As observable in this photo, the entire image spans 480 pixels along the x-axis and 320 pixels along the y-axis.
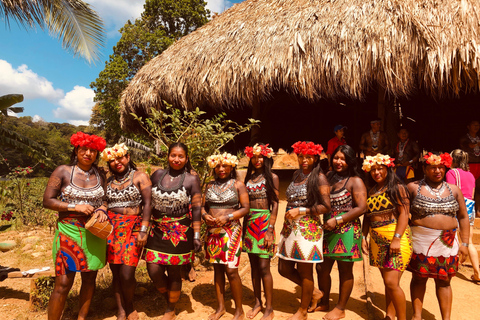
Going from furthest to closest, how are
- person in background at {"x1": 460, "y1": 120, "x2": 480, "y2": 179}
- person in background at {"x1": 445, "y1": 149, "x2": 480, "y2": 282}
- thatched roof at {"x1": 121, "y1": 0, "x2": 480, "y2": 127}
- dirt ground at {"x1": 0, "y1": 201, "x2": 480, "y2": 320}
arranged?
person in background at {"x1": 460, "y1": 120, "x2": 480, "y2": 179} < thatched roof at {"x1": 121, "y1": 0, "x2": 480, "y2": 127} < person in background at {"x1": 445, "y1": 149, "x2": 480, "y2": 282} < dirt ground at {"x1": 0, "y1": 201, "x2": 480, "y2": 320}

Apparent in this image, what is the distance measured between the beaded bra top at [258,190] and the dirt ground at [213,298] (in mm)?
1134

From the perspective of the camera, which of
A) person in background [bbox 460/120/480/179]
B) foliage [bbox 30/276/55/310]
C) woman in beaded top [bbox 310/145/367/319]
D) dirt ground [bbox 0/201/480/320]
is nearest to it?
woman in beaded top [bbox 310/145/367/319]

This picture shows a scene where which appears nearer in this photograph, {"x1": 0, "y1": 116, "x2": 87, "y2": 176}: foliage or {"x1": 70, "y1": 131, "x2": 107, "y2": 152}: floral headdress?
{"x1": 70, "y1": 131, "x2": 107, "y2": 152}: floral headdress

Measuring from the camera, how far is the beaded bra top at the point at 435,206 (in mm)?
2490

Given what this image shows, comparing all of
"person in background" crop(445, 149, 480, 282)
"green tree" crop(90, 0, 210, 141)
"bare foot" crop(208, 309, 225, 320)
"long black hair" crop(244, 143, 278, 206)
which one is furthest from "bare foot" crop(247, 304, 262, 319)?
"green tree" crop(90, 0, 210, 141)

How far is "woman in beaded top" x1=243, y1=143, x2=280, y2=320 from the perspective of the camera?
281cm

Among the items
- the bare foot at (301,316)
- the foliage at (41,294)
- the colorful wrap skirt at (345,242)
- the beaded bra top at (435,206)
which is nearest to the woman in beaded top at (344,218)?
the colorful wrap skirt at (345,242)

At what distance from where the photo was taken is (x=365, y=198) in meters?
2.62

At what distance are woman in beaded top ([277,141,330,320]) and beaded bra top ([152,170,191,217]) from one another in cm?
92

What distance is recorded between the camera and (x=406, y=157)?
535 centimetres

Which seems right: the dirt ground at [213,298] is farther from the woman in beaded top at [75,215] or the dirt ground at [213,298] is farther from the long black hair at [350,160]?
the long black hair at [350,160]

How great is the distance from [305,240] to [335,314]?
0.77 m

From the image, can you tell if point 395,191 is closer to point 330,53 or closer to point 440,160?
point 440,160

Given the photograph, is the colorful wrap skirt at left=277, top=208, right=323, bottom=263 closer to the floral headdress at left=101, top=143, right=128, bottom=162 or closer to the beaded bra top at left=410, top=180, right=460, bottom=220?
the beaded bra top at left=410, top=180, right=460, bottom=220
